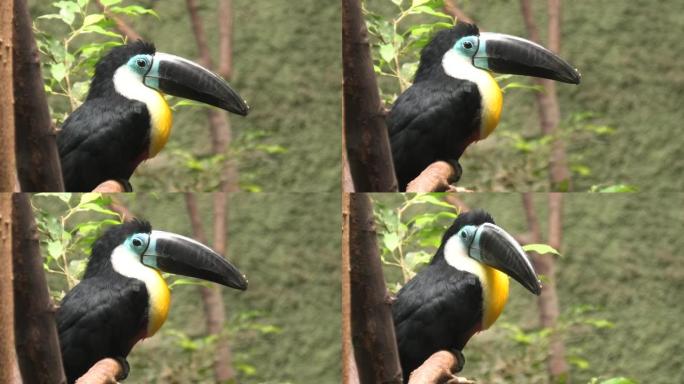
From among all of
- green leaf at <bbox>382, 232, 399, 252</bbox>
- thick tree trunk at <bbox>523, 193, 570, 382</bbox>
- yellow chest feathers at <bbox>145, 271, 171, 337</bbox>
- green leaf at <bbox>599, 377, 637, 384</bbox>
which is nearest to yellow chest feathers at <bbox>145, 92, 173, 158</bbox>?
yellow chest feathers at <bbox>145, 271, 171, 337</bbox>

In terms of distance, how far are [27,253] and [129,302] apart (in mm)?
313

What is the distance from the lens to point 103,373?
316 centimetres

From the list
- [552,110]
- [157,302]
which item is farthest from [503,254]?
[157,302]

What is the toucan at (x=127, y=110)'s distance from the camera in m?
3.23

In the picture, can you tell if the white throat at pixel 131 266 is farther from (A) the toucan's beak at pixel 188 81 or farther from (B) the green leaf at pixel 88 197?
(A) the toucan's beak at pixel 188 81

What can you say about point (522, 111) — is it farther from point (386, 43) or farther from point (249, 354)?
point (249, 354)

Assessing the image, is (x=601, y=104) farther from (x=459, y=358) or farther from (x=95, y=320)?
(x=95, y=320)

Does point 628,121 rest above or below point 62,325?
above

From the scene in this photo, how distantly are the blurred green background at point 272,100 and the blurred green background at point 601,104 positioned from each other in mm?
188

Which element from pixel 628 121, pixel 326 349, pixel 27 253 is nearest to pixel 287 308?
pixel 326 349

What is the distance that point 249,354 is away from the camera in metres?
3.31

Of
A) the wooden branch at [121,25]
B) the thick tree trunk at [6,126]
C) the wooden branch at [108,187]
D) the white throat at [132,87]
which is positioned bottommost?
the wooden branch at [108,187]

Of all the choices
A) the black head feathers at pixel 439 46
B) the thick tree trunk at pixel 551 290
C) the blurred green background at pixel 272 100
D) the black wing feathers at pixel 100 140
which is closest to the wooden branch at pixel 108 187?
the black wing feathers at pixel 100 140

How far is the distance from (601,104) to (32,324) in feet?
5.86
